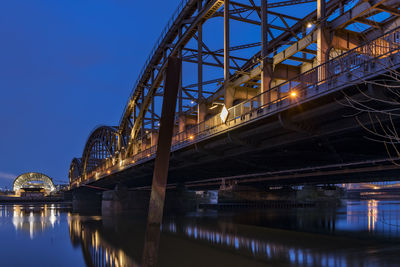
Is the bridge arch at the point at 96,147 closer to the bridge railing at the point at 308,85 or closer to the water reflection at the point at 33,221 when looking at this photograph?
the water reflection at the point at 33,221

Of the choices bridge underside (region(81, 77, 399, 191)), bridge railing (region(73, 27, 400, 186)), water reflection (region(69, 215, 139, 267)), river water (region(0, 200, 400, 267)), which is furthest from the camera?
water reflection (region(69, 215, 139, 267))

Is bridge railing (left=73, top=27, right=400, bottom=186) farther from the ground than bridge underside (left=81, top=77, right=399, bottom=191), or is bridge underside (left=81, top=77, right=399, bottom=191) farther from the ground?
bridge railing (left=73, top=27, right=400, bottom=186)

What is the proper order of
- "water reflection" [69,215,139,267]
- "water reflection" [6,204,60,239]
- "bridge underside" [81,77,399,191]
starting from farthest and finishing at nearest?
"water reflection" [6,204,60,239], "water reflection" [69,215,139,267], "bridge underside" [81,77,399,191]

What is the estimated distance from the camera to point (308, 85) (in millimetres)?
18625

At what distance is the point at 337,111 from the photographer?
18.7 meters

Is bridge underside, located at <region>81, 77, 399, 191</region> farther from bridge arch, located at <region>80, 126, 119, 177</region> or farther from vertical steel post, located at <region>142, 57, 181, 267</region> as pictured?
bridge arch, located at <region>80, 126, 119, 177</region>

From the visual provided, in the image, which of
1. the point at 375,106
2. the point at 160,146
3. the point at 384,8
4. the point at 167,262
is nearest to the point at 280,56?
the point at 384,8

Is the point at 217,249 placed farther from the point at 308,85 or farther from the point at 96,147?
the point at 96,147

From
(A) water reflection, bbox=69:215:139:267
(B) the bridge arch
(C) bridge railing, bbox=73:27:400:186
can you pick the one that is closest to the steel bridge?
(C) bridge railing, bbox=73:27:400:186

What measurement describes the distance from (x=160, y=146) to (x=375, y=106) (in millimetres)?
10005

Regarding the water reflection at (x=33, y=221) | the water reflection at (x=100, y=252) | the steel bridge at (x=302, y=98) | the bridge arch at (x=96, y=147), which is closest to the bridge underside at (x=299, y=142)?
the steel bridge at (x=302, y=98)

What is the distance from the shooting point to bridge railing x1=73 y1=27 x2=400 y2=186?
14952 mm

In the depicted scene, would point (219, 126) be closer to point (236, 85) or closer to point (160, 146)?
point (236, 85)

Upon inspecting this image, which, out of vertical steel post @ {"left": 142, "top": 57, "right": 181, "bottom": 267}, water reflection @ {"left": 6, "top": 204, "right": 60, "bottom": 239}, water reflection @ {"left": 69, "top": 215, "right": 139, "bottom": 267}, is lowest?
water reflection @ {"left": 6, "top": 204, "right": 60, "bottom": 239}
